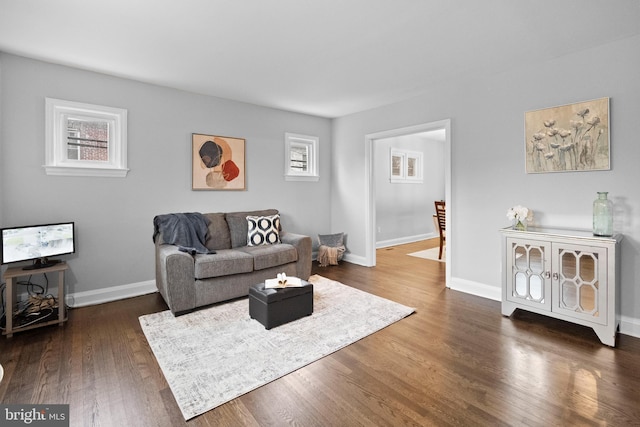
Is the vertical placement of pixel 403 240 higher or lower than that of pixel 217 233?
lower

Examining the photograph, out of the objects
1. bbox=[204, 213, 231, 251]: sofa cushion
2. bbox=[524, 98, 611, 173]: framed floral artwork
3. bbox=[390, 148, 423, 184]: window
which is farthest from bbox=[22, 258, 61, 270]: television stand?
bbox=[390, 148, 423, 184]: window

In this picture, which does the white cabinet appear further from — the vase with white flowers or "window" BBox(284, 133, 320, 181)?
"window" BBox(284, 133, 320, 181)

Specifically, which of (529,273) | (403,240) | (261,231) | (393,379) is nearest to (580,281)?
(529,273)

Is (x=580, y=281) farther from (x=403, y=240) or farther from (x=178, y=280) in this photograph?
(x=403, y=240)

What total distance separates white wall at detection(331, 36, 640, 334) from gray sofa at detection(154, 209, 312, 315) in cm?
208

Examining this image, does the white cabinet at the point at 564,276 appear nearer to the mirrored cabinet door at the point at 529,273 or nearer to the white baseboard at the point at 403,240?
the mirrored cabinet door at the point at 529,273

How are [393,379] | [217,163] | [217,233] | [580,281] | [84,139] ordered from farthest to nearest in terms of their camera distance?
1. [217,163]
2. [217,233]
3. [84,139]
4. [580,281]
5. [393,379]

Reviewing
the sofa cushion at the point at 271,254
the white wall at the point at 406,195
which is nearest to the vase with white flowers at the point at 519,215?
the sofa cushion at the point at 271,254

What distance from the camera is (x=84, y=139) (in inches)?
Result: 135

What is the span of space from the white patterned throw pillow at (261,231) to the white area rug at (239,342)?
88 cm

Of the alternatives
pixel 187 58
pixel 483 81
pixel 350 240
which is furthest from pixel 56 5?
pixel 350 240

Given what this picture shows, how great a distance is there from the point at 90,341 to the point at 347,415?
2.23 metres

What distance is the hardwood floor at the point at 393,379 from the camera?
174 centimetres

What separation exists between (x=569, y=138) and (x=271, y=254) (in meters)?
3.26
